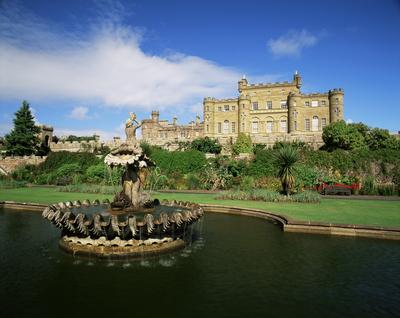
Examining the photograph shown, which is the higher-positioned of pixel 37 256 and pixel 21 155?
pixel 21 155

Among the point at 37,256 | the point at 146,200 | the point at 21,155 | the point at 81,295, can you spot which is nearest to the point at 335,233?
the point at 146,200

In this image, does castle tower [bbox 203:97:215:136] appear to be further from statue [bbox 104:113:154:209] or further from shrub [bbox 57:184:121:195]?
statue [bbox 104:113:154:209]

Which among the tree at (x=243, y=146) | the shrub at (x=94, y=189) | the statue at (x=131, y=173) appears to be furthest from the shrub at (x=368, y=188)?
the statue at (x=131, y=173)

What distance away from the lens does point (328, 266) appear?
25.8 feet

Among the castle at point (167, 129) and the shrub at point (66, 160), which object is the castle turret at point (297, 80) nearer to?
the castle at point (167, 129)

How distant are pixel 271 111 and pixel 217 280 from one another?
160 feet

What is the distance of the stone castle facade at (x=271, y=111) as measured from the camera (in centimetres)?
5053

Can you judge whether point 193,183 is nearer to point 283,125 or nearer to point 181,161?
point 181,161

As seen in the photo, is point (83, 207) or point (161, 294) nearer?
point (161, 294)

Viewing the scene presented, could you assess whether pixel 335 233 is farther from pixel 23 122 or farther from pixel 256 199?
pixel 23 122

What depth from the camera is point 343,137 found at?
3769 cm

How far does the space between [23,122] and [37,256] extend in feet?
141

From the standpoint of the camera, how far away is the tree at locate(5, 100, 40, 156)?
45.3 m

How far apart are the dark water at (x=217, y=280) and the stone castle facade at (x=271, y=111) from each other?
3969cm
